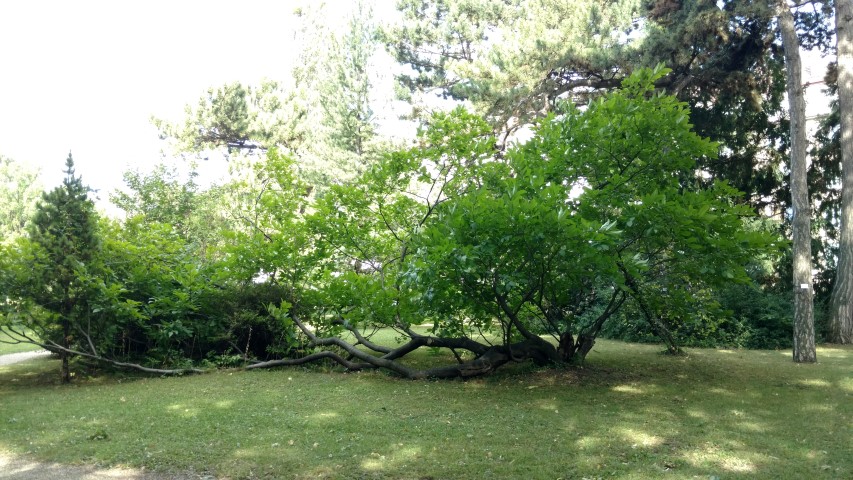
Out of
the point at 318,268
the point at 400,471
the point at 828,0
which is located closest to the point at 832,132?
the point at 828,0

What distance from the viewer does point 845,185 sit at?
1380cm

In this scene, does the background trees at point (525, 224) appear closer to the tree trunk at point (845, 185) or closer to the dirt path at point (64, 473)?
the tree trunk at point (845, 185)

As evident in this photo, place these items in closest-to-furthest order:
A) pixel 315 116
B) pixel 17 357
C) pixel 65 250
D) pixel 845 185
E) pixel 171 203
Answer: pixel 65 250
pixel 845 185
pixel 17 357
pixel 171 203
pixel 315 116

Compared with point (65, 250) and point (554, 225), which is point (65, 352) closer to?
point (65, 250)

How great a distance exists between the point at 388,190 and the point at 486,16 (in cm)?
1364

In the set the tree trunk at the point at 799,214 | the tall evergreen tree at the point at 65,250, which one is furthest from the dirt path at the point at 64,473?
the tree trunk at the point at 799,214

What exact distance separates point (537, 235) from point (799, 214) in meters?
7.66

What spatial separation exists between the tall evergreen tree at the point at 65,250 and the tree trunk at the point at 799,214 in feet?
41.0

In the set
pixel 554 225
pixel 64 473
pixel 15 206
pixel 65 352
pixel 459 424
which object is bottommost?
pixel 64 473

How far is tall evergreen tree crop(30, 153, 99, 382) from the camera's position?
9227mm

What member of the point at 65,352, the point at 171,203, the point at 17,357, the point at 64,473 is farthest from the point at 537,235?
the point at 171,203

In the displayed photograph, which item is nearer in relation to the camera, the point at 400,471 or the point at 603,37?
the point at 400,471

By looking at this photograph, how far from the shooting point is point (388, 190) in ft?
35.9

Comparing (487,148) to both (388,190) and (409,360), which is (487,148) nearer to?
(388,190)
